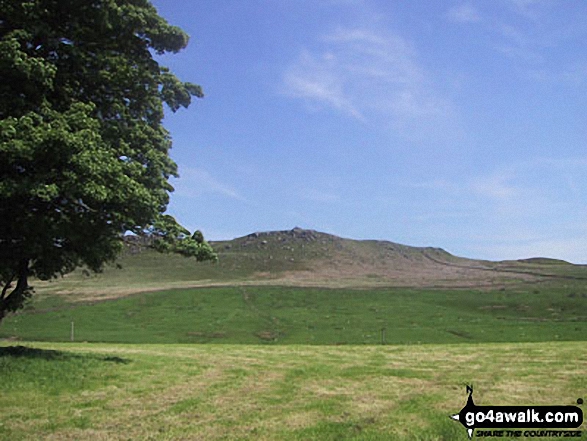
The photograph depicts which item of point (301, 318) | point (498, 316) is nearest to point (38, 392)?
point (301, 318)

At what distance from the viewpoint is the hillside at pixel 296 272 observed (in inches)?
4948

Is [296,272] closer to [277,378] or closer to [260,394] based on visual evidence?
[277,378]

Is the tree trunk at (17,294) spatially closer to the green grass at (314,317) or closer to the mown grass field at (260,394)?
the mown grass field at (260,394)

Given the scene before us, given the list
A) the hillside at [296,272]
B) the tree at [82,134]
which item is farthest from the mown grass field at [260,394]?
the hillside at [296,272]

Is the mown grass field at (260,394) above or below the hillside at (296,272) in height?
below

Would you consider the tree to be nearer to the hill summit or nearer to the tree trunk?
the tree trunk

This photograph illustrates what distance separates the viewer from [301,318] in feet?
279

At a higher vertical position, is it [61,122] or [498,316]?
[61,122]

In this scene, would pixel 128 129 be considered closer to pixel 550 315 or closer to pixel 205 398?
pixel 205 398

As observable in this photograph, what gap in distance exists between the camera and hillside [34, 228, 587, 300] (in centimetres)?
12569

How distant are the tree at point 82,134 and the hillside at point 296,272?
88.6m

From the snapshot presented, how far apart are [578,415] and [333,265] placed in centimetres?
15698

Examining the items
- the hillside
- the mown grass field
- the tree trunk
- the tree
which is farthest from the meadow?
the hillside

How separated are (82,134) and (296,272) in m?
136
